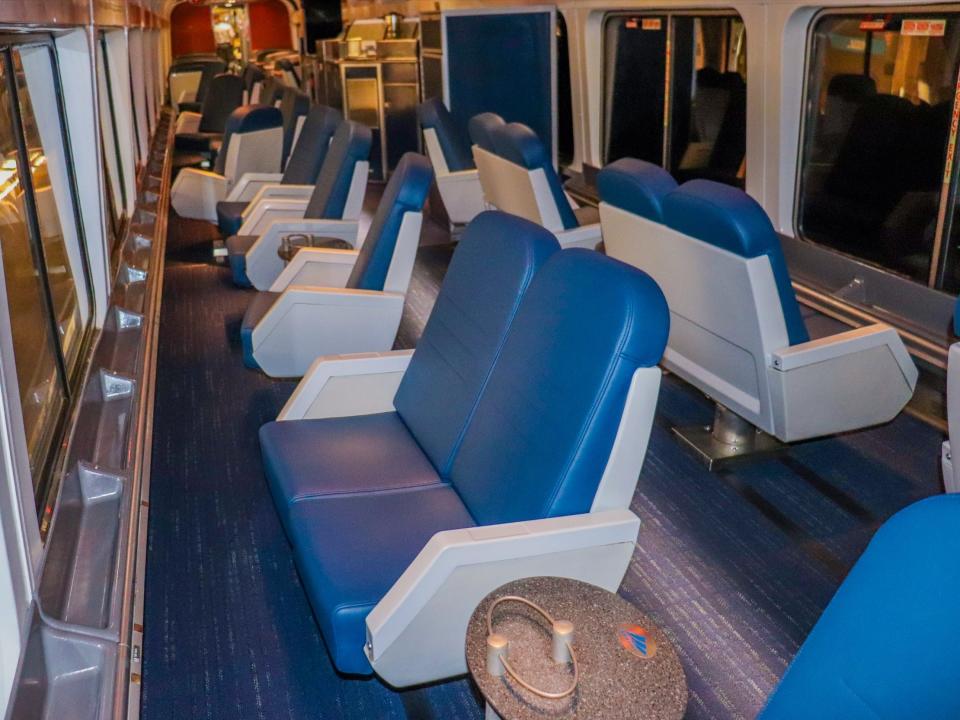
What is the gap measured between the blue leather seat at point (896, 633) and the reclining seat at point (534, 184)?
13.1ft

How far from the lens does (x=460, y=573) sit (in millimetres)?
1961

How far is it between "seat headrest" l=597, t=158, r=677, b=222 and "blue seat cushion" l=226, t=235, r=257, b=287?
2798mm

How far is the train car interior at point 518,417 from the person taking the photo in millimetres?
1590

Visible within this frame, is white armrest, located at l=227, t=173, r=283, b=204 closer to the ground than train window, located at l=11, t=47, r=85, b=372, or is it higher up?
closer to the ground

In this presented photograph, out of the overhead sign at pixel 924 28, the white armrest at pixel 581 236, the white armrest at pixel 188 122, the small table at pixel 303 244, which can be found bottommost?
the white armrest at pixel 581 236

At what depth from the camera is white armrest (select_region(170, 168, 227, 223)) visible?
316 inches

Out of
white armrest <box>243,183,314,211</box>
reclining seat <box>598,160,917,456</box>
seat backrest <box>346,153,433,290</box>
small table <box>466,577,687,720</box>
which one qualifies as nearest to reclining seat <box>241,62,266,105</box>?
white armrest <box>243,183,314,211</box>

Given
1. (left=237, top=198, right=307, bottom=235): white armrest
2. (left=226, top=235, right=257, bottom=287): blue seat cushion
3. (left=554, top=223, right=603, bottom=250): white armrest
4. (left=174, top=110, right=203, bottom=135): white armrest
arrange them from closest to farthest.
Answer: (left=554, top=223, right=603, bottom=250): white armrest → (left=226, top=235, right=257, bottom=287): blue seat cushion → (left=237, top=198, right=307, bottom=235): white armrest → (left=174, top=110, right=203, bottom=135): white armrest

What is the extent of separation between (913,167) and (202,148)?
8699 millimetres

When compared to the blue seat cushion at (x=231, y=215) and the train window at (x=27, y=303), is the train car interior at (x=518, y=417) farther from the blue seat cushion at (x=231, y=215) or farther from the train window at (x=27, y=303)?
the blue seat cushion at (x=231, y=215)

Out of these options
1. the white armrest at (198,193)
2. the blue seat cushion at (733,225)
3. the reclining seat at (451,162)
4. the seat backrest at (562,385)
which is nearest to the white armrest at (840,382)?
the blue seat cushion at (733,225)

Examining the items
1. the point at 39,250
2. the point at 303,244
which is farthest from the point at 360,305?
the point at 39,250

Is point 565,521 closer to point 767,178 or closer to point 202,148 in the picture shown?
point 767,178

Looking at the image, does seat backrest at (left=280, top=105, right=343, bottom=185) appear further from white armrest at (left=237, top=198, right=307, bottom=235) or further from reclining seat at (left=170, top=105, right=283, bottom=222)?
reclining seat at (left=170, top=105, right=283, bottom=222)
